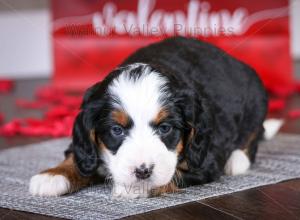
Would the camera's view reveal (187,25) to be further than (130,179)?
Yes

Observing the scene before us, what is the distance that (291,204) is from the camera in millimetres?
2760

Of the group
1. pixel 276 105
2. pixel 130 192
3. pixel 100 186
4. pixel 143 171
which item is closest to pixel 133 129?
pixel 143 171

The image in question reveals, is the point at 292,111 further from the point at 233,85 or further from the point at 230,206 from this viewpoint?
the point at 230,206

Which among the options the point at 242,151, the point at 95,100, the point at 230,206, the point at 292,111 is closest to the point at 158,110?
the point at 95,100

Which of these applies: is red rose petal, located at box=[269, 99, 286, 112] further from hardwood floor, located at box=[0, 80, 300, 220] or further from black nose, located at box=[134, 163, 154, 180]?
black nose, located at box=[134, 163, 154, 180]

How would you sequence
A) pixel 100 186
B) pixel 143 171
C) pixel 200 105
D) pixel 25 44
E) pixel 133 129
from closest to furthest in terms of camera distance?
pixel 143 171, pixel 133 129, pixel 200 105, pixel 100 186, pixel 25 44

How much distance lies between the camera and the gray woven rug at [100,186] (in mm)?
2723

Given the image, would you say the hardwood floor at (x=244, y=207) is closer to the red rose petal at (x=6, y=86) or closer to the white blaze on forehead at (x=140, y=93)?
the white blaze on forehead at (x=140, y=93)

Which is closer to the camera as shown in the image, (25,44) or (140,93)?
(140,93)

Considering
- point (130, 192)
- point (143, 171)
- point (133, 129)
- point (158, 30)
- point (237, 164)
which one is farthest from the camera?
point (158, 30)

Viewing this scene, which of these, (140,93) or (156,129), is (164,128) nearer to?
(156,129)

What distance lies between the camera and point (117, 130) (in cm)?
276

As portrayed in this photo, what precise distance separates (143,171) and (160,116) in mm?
292

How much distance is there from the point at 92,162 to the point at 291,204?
921mm
